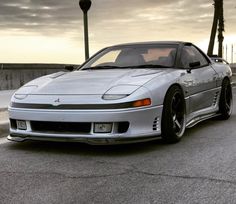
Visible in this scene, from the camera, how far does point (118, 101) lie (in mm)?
5430

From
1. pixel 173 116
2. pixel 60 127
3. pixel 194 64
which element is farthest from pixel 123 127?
pixel 194 64

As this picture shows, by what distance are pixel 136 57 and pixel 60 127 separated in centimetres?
186

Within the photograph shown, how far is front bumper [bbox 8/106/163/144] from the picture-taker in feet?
17.7

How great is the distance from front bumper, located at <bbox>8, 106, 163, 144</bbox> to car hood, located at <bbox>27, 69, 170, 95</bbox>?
301mm

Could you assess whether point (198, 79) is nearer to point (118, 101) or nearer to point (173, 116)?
point (173, 116)

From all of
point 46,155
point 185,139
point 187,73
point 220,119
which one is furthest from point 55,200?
point 220,119

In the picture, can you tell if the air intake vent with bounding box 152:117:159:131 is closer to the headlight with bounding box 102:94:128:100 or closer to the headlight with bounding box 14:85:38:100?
the headlight with bounding box 102:94:128:100

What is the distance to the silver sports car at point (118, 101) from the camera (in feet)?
17.8

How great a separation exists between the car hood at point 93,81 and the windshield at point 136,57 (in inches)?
13.8

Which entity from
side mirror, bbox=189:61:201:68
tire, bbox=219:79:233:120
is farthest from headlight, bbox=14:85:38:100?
tire, bbox=219:79:233:120

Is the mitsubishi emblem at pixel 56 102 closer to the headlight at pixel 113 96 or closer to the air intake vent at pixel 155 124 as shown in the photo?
the headlight at pixel 113 96

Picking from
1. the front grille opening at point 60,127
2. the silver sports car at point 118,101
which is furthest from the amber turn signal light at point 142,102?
the front grille opening at point 60,127

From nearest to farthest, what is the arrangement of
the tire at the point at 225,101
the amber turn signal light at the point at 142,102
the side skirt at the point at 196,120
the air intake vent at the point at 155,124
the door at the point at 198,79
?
the amber turn signal light at the point at 142,102
the air intake vent at the point at 155,124
the side skirt at the point at 196,120
the door at the point at 198,79
the tire at the point at 225,101

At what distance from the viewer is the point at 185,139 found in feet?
21.4
